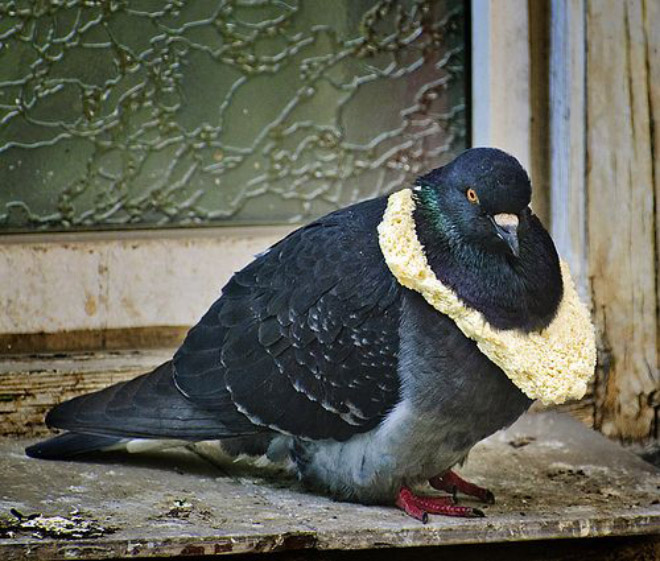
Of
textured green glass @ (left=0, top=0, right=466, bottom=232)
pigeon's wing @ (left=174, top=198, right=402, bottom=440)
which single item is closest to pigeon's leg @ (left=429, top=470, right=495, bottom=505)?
pigeon's wing @ (left=174, top=198, right=402, bottom=440)

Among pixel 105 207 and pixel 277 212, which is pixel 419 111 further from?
pixel 105 207

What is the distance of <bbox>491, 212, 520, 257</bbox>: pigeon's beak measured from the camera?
2.89 metres

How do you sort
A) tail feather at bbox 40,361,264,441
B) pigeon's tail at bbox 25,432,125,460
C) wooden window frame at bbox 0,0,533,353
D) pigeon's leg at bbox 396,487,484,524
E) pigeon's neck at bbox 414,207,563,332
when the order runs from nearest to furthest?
pigeon's neck at bbox 414,207,563,332 < pigeon's leg at bbox 396,487,484,524 < tail feather at bbox 40,361,264,441 < pigeon's tail at bbox 25,432,125,460 < wooden window frame at bbox 0,0,533,353

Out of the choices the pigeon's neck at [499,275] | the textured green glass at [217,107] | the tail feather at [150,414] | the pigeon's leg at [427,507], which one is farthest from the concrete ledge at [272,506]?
the textured green glass at [217,107]

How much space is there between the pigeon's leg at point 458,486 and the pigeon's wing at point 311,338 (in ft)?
1.19

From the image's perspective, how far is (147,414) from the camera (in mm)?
3367

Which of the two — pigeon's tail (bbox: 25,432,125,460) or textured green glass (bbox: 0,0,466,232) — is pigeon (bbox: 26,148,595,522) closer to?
pigeon's tail (bbox: 25,432,125,460)

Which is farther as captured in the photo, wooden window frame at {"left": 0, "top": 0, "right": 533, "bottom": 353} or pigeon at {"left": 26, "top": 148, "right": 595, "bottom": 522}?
wooden window frame at {"left": 0, "top": 0, "right": 533, "bottom": 353}

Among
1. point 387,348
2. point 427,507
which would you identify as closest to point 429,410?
point 387,348

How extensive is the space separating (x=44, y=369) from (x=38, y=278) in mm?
278

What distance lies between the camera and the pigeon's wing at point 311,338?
3.09 metres

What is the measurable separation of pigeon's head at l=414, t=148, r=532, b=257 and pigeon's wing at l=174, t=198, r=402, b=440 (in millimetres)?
173

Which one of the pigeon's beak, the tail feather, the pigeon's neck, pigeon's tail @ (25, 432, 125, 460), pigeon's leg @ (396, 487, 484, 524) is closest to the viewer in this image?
the pigeon's beak

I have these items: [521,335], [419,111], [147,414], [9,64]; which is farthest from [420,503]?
[9,64]
